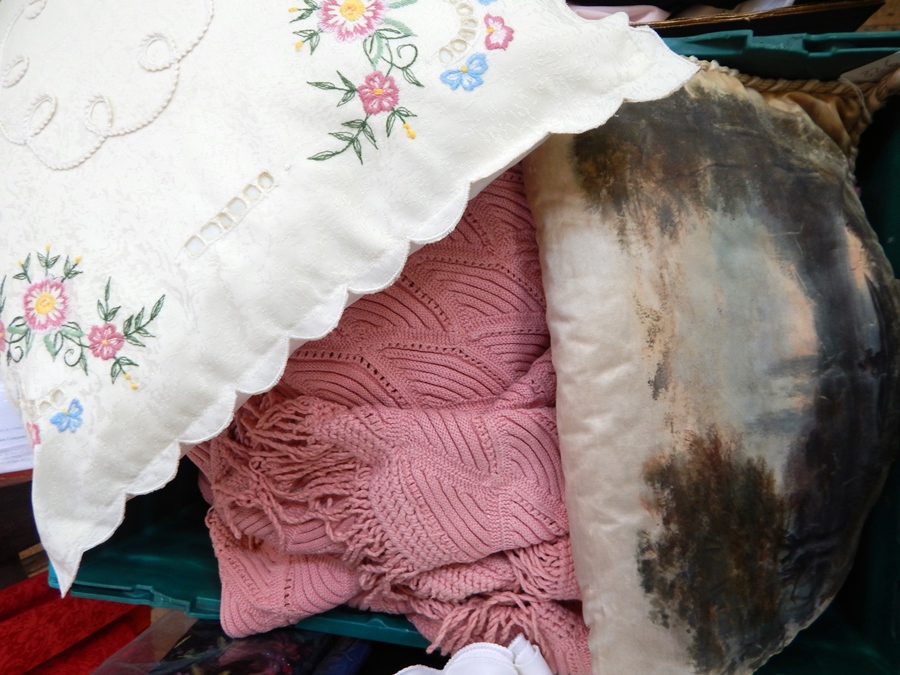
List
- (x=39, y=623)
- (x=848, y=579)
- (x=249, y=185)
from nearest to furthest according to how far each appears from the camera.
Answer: (x=249, y=185)
(x=848, y=579)
(x=39, y=623)

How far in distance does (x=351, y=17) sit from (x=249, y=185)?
0.13m

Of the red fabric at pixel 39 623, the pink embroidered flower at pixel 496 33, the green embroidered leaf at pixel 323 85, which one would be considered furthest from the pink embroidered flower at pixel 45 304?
the red fabric at pixel 39 623

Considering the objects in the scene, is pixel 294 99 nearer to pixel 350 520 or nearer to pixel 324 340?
pixel 324 340

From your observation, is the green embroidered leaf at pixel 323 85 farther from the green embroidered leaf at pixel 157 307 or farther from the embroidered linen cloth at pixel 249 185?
the green embroidered leaf at pixel 157 307

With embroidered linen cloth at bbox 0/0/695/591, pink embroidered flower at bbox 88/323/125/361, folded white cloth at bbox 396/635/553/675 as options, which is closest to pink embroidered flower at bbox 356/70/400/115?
embroidered linen cloth at bbox 0/0/695/591

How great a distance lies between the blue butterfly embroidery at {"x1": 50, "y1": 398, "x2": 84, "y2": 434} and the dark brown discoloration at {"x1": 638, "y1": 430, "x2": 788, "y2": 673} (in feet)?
1.32

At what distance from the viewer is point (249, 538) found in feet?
2.21

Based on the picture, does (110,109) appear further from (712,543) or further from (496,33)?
(712,543)

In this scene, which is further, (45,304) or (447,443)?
(447,443)

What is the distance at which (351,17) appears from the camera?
44 cm

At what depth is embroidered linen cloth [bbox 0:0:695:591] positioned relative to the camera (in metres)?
0.43

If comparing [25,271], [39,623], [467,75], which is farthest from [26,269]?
[39,623]

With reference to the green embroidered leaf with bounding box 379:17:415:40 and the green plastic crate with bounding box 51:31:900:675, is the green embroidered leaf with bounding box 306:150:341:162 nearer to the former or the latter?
the green embroidered leaf with bounding box 379:17:415:40

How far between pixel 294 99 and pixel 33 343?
25 centimetres
